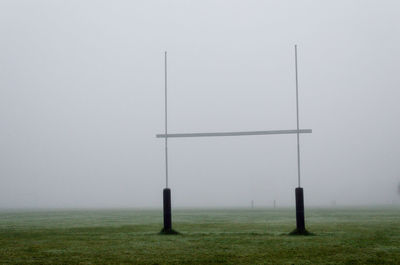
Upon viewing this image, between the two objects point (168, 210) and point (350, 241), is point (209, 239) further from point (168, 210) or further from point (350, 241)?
point (350, 241)

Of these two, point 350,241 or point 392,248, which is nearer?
point 392,248

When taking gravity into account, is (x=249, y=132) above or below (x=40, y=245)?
above

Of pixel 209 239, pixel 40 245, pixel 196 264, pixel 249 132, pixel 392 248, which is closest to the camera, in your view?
pixel 196 264

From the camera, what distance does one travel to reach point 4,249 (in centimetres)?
1054

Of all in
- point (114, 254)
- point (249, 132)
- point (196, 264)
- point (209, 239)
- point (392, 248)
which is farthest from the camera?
point (249, 132)

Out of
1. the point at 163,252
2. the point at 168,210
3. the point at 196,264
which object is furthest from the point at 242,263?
the point at 168,210

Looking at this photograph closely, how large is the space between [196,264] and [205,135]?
5771 mm

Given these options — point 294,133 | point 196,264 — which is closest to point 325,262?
point 196,264

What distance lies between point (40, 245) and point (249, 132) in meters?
6.18

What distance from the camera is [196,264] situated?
7.94m

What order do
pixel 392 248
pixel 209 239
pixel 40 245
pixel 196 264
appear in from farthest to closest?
pixel 209 239, pixel 40 245, pixel 392 248, pixel 196 264

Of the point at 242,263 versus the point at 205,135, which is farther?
the point at 205,135

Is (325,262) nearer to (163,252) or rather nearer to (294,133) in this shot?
(163,252)

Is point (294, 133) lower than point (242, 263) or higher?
higher
